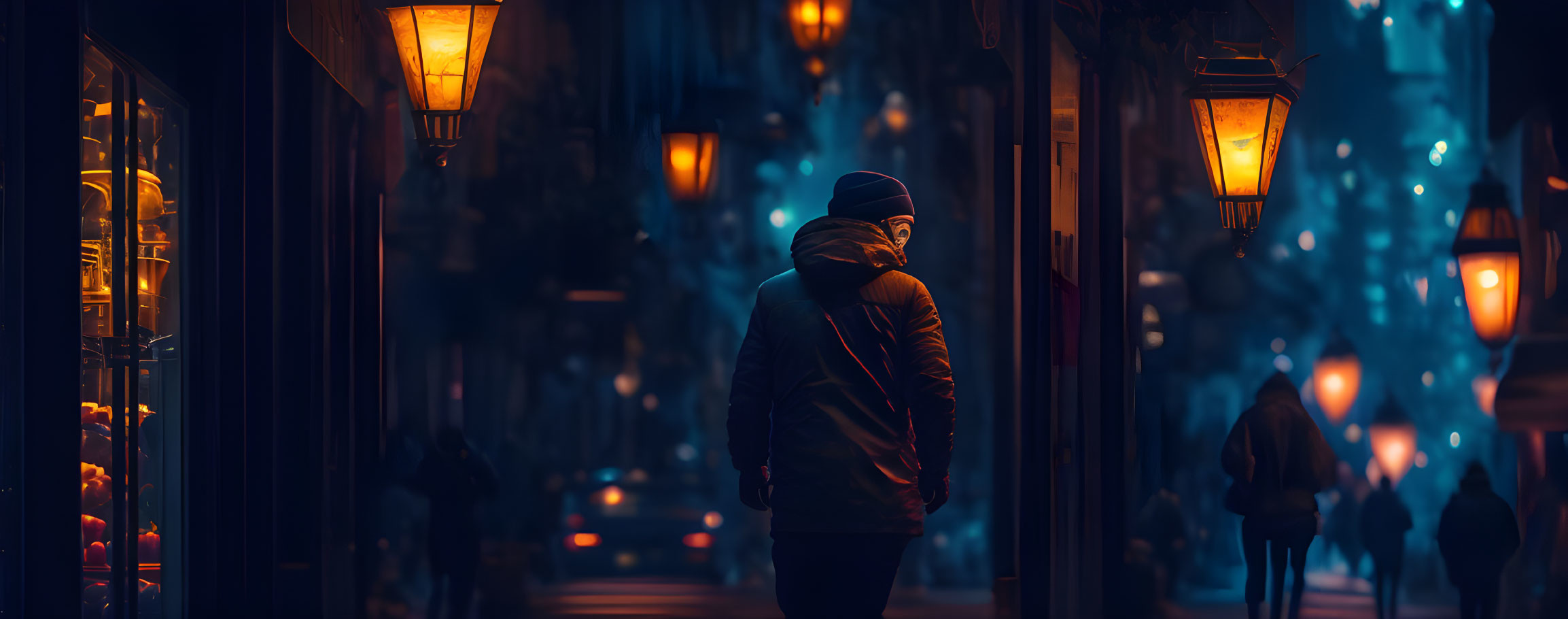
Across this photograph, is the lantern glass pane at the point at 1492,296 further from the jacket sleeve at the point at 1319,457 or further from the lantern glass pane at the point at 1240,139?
the lantern glass pane at the point at 1240,139

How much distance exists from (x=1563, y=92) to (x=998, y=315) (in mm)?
2544

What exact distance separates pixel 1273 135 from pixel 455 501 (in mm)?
3735

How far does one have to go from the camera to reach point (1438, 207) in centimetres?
517

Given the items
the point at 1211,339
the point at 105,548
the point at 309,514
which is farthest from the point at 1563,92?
the point at 105,548

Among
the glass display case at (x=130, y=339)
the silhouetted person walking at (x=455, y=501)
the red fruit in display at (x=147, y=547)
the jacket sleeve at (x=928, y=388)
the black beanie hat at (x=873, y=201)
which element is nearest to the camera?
the jacket sleeve at (x=928, y=388)

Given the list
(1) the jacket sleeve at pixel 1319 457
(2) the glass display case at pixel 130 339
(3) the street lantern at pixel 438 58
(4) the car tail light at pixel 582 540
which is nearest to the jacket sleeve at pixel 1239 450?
(1) the jacket sleeve at pixel 1319 457

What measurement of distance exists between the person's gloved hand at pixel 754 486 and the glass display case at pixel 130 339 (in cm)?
219

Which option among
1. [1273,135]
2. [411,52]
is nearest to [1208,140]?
[1273,135]

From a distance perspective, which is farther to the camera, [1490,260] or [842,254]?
[1490,260]

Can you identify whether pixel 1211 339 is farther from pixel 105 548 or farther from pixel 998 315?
pixel 105 548

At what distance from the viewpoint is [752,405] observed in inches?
155

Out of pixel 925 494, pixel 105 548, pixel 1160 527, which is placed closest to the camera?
pixel 925 494

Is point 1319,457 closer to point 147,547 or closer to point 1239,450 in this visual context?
point 1239,450

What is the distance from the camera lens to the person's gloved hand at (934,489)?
12.8 feet
